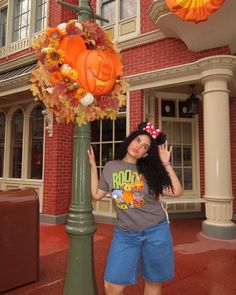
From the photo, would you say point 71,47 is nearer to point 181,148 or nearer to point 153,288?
point 153,288

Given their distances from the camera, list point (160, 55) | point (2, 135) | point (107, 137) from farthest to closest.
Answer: point (2, 135) < point (107, 137) < point (160, 55)

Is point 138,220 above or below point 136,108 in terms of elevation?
below

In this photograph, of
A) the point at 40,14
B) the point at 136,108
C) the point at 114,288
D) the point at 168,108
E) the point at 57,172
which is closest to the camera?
the point at 114,288

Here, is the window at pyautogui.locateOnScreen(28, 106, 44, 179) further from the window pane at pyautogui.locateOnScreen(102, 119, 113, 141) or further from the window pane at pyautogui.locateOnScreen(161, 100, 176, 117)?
the window pane at pyautogui.locateOnScreen(161, 100, 176, 117)

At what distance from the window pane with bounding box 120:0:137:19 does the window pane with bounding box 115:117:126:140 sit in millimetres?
2680

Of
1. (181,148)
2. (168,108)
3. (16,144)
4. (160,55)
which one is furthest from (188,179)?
(16,144)

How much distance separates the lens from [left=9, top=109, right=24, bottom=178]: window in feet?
28.1

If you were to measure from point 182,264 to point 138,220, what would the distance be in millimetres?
2378

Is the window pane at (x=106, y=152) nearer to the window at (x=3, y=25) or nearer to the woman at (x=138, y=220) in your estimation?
the woman at (x=138, y=220)

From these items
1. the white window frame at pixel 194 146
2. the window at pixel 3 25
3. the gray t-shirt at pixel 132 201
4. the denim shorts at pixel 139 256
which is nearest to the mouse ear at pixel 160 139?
the gray t-shirt at pixel 132 201

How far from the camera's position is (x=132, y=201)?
7.32 ft

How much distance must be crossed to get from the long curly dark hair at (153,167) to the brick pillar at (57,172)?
15.8 ft

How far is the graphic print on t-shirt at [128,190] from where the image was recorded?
2.23m

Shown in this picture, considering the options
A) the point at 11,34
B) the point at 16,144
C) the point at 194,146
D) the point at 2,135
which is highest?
the point at 11,34
